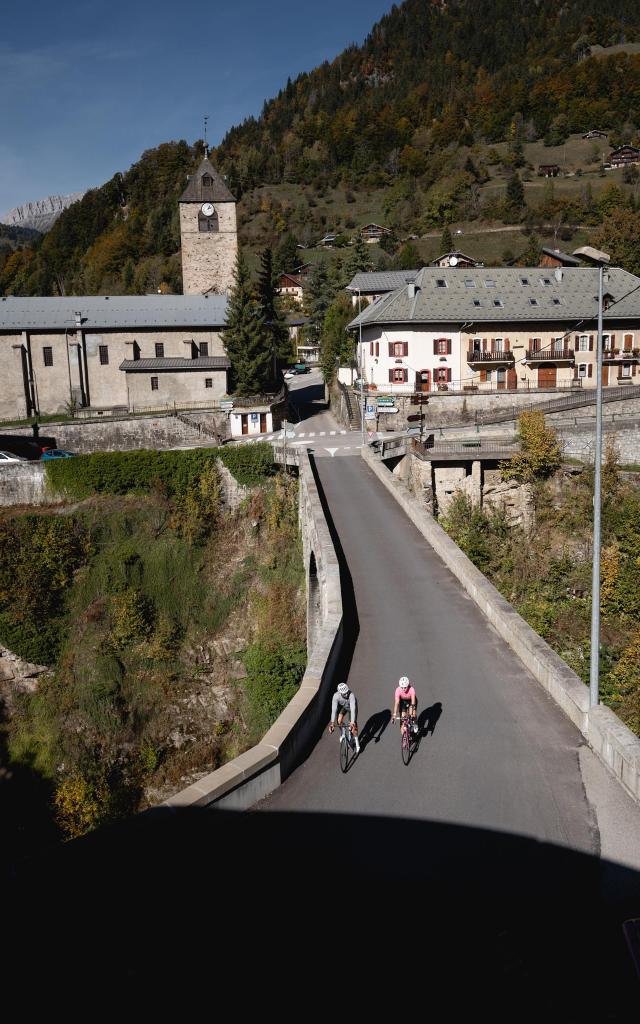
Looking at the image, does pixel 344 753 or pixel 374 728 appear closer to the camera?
pixel 344 753

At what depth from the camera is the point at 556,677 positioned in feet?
38.3

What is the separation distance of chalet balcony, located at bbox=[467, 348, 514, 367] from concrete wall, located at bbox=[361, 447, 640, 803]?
72.0 feet

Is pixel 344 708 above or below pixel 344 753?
above

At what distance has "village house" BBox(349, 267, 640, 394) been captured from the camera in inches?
1571

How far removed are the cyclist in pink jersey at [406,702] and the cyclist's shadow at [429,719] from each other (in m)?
0.65

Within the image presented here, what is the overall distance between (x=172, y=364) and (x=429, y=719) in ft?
128

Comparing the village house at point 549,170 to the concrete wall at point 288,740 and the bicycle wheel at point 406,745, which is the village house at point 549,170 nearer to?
the concrete wall at point 288,740

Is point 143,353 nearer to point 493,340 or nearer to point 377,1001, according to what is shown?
point 493,340

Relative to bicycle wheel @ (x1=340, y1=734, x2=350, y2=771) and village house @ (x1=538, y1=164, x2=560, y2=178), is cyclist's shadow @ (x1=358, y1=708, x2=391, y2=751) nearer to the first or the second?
bicycle wheel @ (x1=340, y1=734, x2=350, y2=771)

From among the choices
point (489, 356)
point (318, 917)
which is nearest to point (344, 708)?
point (318, 917)

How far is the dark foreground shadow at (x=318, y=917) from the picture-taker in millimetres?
6301

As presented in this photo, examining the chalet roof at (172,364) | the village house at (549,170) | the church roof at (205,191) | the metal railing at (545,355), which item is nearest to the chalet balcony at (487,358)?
the metal railing at (545,355)

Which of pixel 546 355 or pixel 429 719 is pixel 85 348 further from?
pixel 429 719

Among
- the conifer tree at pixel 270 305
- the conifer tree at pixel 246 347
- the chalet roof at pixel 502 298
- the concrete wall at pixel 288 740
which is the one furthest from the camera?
the conifer tree at pixel 270 305
